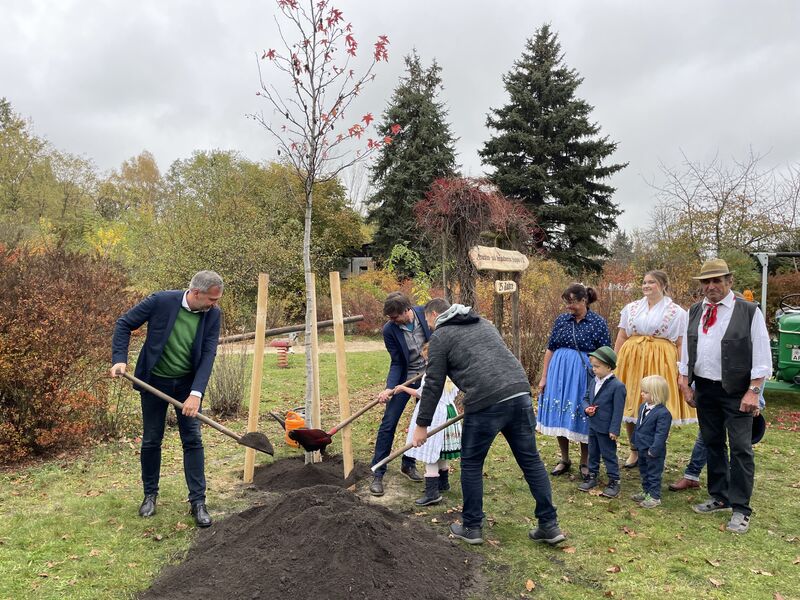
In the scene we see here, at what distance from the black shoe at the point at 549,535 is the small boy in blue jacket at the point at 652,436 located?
1.13 m

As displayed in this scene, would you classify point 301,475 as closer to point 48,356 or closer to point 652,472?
point 48,356

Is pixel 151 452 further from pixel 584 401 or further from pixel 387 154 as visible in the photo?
pixel 387 154

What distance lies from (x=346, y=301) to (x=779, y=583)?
19.2 m

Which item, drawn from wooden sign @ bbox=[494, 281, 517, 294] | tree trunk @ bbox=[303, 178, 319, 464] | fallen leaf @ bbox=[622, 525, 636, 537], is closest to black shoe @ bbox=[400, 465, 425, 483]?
tree trunk @ bbox=[303, 178, 319, 464]

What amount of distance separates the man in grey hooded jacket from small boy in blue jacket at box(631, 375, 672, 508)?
1.18 meters

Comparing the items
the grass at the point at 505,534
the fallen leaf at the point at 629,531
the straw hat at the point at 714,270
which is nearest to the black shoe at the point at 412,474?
the grass at the point at 505,534

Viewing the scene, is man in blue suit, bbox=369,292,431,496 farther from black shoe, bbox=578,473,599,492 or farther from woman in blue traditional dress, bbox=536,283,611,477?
black shoe, bbox=578,473,599,492

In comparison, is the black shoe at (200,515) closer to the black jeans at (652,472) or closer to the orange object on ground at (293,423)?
the orange object on ground at (293,423)

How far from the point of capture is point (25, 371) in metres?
5.34

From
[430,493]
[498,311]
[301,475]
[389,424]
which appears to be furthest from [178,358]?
[498,311]

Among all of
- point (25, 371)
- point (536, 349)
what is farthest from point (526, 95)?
point (25, 371)

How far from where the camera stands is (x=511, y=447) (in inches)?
148

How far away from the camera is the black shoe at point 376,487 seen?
16.0 feet

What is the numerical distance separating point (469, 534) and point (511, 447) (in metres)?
0.72
